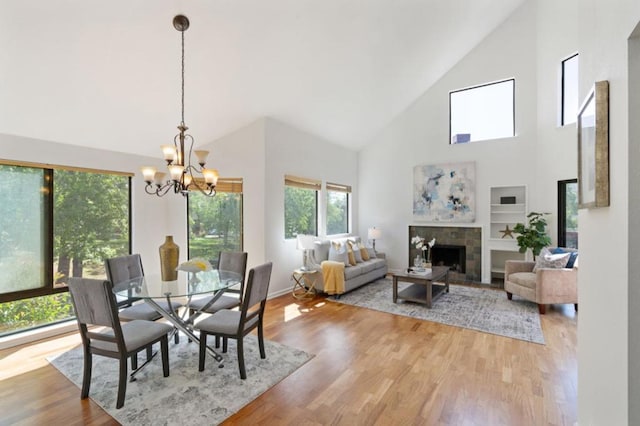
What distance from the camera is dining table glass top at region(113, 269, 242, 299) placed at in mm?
2560

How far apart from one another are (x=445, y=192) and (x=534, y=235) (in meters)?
1.80

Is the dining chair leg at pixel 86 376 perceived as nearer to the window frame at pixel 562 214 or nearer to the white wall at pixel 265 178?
the white wall at pixel 265 178

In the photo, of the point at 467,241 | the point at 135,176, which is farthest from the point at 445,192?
the point at 135,176

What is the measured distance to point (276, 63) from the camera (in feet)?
12.6

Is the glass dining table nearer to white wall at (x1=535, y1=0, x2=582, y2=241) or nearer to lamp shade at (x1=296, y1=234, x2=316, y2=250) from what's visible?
lamp shade at (x1=296, y1=234, x2=316, y2=250)

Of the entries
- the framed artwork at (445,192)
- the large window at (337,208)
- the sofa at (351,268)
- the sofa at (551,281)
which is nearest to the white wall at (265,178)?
the sofa at (351,268)

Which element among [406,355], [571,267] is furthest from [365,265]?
[571,267]

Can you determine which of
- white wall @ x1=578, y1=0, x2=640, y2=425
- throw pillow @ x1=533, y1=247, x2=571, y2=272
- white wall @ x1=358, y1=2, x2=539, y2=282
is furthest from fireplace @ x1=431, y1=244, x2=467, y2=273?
white wall @ x1=578, y1=0, x2=640, y2=425

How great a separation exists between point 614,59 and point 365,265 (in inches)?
188

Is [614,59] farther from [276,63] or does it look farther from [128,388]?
[128,388]

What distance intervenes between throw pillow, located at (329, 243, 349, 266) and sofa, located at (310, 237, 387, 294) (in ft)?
0.24

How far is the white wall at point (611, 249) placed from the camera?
110 cm

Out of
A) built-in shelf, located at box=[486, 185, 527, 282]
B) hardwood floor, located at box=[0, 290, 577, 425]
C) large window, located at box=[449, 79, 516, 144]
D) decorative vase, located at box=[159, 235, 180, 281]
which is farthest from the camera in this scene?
large window, located at box=[449, 79, 516, 144]

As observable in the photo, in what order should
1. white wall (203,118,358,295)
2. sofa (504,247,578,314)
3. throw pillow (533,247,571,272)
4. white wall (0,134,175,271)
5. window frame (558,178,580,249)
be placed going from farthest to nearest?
window frame (558,178,580,249) → white wall (203,118,358,295) → throw pillow (533,247,571,272) → sofa (504,247,578,314) → white wall (0,134,175,271)
